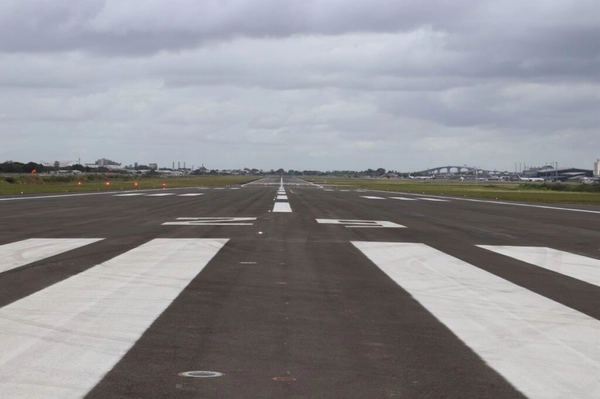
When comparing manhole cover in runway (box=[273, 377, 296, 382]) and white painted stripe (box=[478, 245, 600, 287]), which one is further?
white painted stripe (box=[478, 245, 600, 287])

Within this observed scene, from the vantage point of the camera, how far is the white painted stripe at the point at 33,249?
12.1 m

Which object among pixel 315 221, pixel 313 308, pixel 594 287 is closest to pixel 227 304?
pixel 313 308

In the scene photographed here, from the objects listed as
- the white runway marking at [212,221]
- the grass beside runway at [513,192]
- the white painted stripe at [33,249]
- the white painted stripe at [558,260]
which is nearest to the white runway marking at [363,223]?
the white runway marking at [212,221]

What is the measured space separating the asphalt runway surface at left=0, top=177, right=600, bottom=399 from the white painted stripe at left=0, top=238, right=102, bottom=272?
5 cm

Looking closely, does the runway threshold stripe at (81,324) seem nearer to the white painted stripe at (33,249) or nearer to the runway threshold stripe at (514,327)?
the white painted stripe at (33,249)

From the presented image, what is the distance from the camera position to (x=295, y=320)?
7414mm

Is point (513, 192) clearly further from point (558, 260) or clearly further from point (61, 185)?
point (558, 260)

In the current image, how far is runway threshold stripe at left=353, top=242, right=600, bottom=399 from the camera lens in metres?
5.45

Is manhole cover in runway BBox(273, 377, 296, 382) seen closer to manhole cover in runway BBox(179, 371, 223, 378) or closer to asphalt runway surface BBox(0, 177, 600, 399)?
asphalt runway surface BBox(0, 177, 600, 399)

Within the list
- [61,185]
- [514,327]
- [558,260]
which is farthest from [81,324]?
[61,185]

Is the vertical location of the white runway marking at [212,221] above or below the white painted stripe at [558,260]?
above

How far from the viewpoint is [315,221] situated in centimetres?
2297

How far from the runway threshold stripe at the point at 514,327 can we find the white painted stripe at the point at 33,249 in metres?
6.65

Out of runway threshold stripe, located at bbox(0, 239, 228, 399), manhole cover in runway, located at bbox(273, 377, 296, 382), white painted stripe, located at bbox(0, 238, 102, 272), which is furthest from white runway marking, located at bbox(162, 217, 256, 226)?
manhole cover in runway, located at bbox(273, 377, 296, 382)
